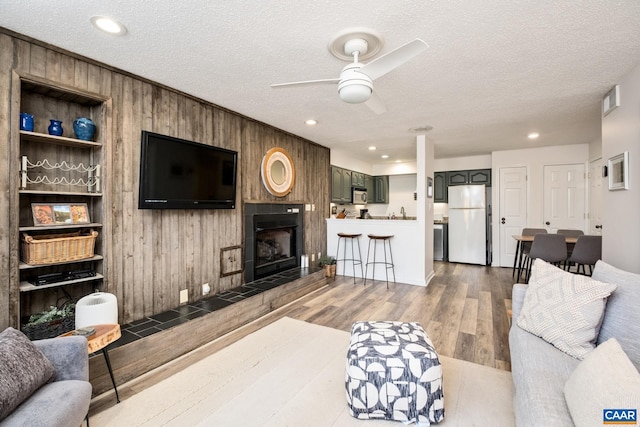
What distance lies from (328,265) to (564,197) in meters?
4.49

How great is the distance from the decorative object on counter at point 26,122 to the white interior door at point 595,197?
22.6 ft

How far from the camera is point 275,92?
2.98m

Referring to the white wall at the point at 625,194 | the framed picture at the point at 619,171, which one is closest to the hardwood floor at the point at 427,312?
the white wall at the point at 625,194

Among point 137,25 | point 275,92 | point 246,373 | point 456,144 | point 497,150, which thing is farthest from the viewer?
point 497,150

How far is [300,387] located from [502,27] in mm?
2695

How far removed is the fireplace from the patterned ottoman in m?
2.40

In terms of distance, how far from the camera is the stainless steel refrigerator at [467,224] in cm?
620

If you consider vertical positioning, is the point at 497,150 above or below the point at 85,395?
above

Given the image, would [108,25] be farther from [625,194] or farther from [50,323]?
[625,194]

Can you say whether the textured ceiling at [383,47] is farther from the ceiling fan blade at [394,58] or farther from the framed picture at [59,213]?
the framed picture at [59,213]

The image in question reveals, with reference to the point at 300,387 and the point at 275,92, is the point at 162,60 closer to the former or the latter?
the point at 275,92

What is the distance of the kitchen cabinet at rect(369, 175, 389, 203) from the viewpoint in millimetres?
7719

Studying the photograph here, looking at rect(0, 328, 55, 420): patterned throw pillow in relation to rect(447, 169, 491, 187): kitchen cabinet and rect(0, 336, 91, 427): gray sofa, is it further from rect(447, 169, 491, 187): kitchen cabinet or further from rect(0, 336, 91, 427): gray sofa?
rect(447, 169, 491, 187): kitchen cabinet

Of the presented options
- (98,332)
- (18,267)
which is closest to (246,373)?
(98,332)
